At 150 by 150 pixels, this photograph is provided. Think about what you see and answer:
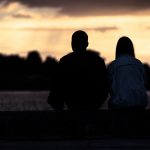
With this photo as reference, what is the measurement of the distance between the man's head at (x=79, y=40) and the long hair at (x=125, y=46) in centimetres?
53

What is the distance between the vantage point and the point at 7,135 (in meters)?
11.9

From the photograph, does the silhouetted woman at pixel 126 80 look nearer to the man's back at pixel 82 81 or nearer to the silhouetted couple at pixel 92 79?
the silhouetted couple at pixel 92 79

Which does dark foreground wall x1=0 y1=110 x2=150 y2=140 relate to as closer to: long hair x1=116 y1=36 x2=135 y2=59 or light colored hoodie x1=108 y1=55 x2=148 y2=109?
light colored hoodie x1=108 y1=55 x2=148 y2=109

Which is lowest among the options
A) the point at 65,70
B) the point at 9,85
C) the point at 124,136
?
the point at 9,85

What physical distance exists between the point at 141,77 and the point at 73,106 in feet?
3.75

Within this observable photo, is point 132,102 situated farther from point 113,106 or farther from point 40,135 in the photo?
point 40,135

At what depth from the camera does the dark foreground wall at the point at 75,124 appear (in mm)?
11766

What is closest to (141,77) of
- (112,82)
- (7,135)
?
(112,82)

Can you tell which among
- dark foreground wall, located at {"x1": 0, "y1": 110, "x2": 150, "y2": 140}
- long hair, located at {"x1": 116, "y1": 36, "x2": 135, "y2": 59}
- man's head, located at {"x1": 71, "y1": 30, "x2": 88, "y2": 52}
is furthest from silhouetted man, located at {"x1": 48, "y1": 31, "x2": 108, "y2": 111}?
dark foreground wall, located at {"x1": 0, "y1": 110, "x2": 150, "y2": 140}

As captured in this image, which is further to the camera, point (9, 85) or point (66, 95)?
point (9, 85)

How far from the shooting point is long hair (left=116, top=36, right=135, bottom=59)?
1271 centimetres

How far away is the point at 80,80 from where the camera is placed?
12.8 meters

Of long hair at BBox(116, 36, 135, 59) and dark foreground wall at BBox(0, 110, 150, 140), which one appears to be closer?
dark foreground wall at BBox(0, 110, 150, 140)

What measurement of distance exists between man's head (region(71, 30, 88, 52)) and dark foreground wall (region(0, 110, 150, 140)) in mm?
1478
